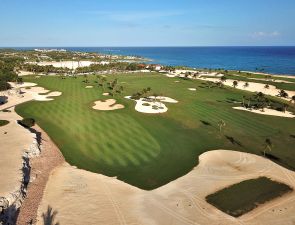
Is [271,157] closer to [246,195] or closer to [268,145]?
[268,145]

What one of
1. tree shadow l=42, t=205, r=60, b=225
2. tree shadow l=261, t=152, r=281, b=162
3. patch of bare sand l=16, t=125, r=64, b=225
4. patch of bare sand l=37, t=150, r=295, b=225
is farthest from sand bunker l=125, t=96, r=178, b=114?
tree shadow l=42, t=205, r=60, b=225

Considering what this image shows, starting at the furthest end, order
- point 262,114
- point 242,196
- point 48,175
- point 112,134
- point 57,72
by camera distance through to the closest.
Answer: point 57,72 → point 262,114 → point 112,134 → point 48,175 → point 242,196

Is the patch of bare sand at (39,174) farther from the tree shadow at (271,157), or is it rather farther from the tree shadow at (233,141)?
the tree shadow at (271,157)

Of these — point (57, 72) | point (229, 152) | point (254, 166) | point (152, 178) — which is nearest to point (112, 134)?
point (152, 178)

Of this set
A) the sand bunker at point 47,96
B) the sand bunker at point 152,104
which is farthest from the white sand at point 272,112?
the sand bunker at point 47,96

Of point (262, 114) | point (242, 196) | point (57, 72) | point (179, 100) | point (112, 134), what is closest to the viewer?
point (242, 196)

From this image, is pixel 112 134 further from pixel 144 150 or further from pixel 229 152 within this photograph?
pixel 229 152
